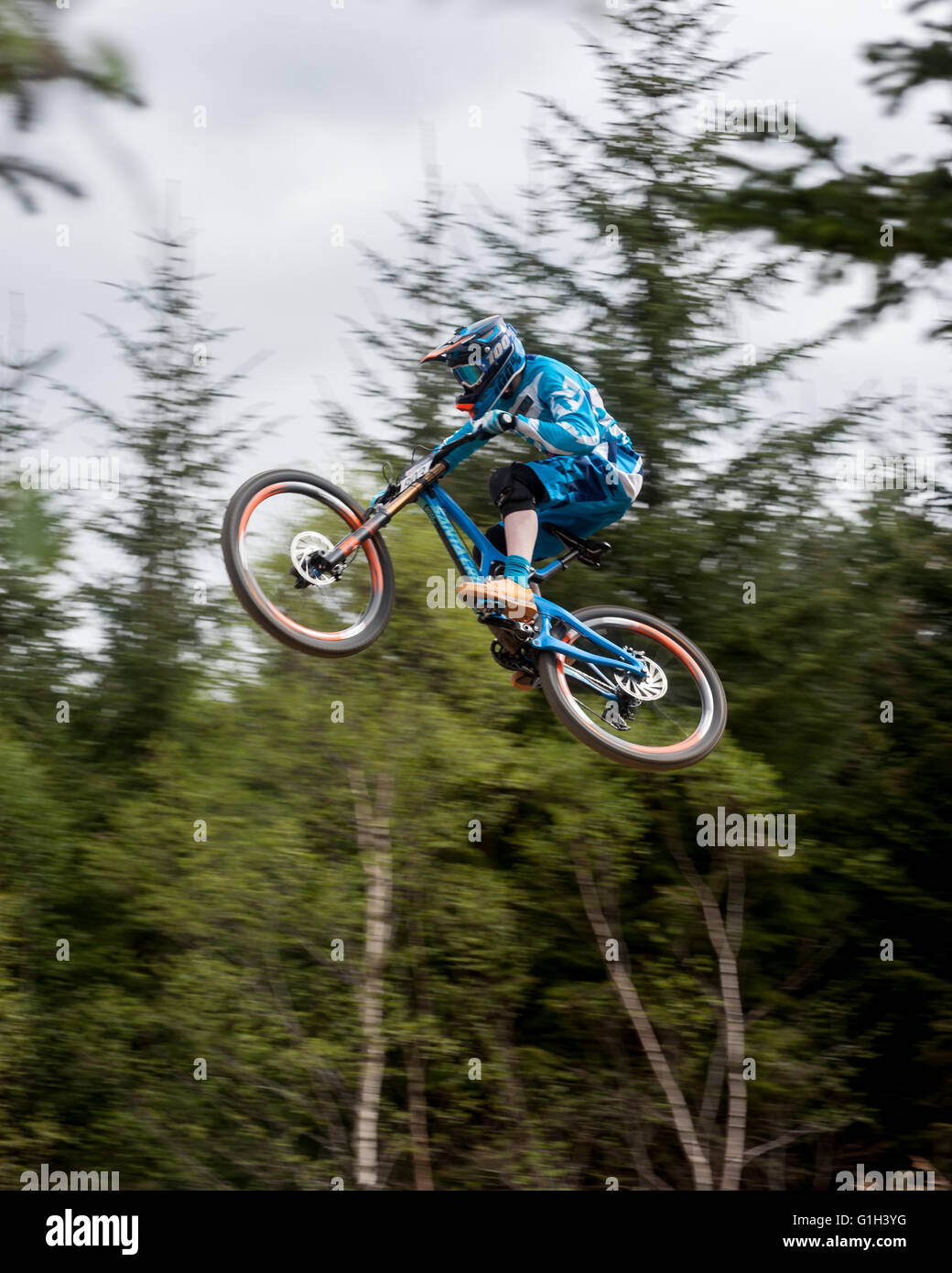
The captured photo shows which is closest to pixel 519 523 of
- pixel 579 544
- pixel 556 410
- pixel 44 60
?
pixel 579 544

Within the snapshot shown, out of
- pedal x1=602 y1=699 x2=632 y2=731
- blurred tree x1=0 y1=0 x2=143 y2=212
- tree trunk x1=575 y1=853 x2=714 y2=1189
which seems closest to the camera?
blurred tree x1=0 y1=0 x2=143 y2=212

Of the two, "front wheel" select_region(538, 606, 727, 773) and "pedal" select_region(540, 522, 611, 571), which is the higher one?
"pedal" select_region(540, 522, 611, 571)

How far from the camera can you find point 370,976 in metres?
12.7

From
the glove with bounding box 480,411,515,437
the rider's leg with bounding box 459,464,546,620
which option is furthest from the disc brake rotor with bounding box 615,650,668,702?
the glove with bounding box 480,411,515,437

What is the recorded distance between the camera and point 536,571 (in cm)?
642

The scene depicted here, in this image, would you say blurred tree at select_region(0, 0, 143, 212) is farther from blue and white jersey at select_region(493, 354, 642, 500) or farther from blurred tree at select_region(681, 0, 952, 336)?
blurred tree at select_region(681, 0, 952, 336)

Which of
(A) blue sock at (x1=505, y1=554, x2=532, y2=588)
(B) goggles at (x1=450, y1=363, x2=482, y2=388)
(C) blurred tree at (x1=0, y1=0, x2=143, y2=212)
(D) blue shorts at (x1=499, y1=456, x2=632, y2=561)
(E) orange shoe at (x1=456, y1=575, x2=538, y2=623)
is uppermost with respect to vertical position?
(C) blurred tree at (x1=0, y1=0, x2=143, y2=212)

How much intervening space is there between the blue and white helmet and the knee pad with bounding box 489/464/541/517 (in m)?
0.29

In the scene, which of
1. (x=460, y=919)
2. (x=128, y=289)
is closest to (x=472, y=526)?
(x=460, y=919)

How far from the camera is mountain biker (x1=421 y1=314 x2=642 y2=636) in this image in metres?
6.03

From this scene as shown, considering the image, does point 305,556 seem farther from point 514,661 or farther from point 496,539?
point 514,661

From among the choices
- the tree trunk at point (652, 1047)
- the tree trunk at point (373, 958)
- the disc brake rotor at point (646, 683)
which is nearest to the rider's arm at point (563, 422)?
the disc brake rotor at point (646, 683)

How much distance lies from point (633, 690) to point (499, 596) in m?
0.86

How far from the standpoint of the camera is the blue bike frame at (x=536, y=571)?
631cm
